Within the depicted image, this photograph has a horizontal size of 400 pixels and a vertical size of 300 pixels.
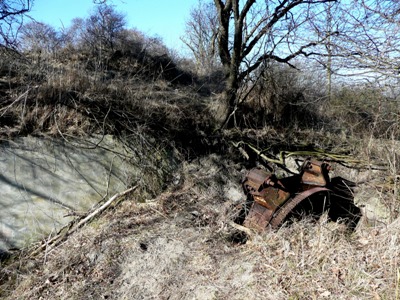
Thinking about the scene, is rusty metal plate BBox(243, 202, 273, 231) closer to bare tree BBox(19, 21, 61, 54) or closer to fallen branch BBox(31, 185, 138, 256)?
fallen branch BBox(31, 185, 138, 256)

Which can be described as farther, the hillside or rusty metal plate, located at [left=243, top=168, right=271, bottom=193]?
rusty metal plate, located at [left=243, top=168, right=271, bottom=193]

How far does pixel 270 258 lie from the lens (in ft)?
11.8

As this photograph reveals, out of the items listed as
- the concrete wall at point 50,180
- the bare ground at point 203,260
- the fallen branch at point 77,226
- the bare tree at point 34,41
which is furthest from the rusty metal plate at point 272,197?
the bare tree at point 34,41

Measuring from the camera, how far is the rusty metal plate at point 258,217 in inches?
178

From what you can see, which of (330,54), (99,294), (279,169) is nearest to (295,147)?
(279,169)

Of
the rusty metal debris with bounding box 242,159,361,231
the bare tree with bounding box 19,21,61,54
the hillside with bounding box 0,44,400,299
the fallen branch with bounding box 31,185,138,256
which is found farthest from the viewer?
the bare tree with bounding box 19,21,61,54

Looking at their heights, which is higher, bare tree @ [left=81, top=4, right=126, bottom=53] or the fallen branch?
bare tree @ [left=81, top=4, right=126, bottom=53]

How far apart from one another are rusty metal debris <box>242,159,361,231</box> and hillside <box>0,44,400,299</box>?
0.25 metres

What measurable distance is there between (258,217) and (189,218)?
3.52 feet

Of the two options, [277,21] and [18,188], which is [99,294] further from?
[277,21]

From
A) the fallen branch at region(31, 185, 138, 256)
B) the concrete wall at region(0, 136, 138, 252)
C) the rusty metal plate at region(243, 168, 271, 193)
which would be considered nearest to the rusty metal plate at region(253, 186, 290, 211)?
the rusty metal plate at region(243, 168, 271, 193)

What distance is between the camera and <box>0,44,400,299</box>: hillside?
335 cm

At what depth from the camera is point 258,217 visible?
15.4 feet

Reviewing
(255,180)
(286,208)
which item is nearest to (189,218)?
(255,180)
